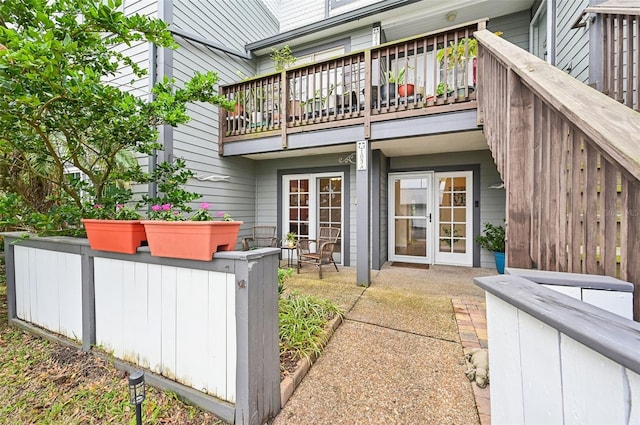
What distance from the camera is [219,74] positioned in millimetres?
5059

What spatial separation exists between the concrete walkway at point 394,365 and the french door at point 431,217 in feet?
6.19

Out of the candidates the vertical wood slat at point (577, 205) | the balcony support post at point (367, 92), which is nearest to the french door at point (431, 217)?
the balcony support post at point (367, 92)

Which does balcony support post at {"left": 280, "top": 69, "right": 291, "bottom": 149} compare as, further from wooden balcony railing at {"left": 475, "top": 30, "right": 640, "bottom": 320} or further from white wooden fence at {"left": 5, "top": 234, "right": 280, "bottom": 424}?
wooden balcony railing at {"left": 475, "top": 30, "right": 640, "bottom": 320}

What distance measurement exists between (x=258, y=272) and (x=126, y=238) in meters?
1.04

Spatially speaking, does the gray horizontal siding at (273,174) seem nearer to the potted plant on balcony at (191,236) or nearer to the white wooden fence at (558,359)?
the potted plant on balcony at (191,236)

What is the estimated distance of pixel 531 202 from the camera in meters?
1.39

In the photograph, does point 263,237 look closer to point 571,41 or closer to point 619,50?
point 619,50

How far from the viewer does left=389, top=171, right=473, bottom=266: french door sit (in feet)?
17.4

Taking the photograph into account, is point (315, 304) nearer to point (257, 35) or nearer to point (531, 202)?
point (531, 202)

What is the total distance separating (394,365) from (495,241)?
3828 millimetres

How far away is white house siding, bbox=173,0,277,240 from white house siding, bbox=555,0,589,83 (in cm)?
539

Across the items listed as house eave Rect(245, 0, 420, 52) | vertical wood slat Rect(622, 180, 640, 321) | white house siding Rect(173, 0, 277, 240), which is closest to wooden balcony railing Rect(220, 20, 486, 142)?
white house siding Rect(173, 0, 277, 240)

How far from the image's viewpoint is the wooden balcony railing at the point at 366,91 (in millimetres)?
3400

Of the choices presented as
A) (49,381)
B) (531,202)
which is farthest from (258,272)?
(49,381)
